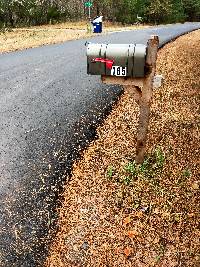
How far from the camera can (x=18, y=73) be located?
32.1 ft

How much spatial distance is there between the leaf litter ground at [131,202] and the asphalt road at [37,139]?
22 centimetres

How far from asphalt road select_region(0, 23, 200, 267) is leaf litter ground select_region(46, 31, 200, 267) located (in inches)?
8.6

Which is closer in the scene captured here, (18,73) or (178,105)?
(178,105)

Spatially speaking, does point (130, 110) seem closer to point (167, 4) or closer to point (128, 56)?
point (128, 56)

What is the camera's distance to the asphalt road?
409cm

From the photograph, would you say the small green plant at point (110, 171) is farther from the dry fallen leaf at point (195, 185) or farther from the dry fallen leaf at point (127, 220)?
the dry fallen leaf at point (195, 185)

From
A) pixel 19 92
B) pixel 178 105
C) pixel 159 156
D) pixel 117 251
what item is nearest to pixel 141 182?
pixel 159 156

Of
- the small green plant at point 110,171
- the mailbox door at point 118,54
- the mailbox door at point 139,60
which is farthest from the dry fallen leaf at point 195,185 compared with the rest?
the mailbox door at point 118,54

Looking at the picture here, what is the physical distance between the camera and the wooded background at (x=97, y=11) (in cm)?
3312

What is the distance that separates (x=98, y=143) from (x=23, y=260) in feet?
8.49

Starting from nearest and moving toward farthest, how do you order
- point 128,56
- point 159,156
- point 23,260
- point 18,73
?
point 23,260, point 128,56, point 159,156, point 18,73

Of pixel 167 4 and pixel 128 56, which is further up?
pixel 128 56

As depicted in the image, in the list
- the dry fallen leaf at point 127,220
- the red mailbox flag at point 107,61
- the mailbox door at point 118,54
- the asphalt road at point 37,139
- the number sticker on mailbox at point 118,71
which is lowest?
the dry fallen leaf at point 127,220

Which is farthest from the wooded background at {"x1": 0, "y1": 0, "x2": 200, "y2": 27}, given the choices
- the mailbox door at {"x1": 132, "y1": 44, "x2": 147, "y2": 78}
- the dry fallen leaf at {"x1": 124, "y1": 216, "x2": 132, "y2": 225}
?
the dry fallen leaf at {"x1": 124, "y1": 216, "x2": 132, "y2": 225}
